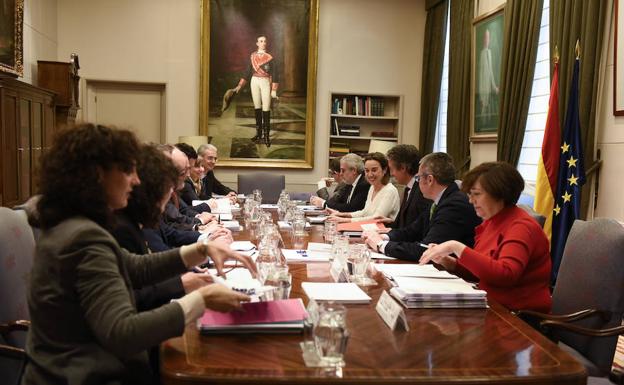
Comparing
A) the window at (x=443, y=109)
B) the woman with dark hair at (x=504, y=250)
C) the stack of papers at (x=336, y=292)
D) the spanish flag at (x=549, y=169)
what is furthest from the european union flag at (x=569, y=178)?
the window at (x=443, y=109)

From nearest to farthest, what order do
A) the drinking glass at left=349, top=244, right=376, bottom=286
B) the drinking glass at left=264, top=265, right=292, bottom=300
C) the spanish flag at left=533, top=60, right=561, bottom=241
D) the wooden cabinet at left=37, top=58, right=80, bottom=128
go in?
the drinking glass at left=264, top=265, right=292, bottom=300
the drinking glass at left=349, top=244, right=376, bottom=286
the spanish flag at left=533, top=60, right=561, bottom=241
the wooden cabinet at left=37, top=58, right=80, bottom=128

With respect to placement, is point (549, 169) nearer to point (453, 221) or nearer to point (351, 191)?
point (453, 221)

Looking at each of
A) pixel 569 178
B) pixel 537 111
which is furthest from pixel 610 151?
pixel 537 111

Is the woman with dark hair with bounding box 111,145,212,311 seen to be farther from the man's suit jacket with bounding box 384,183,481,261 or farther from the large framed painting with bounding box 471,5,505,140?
the large framed painting with bounding box 471,5,505,140

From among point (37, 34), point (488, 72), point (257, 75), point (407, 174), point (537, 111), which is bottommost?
point (407, 174)

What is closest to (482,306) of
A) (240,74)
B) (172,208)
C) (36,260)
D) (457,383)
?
(457,383)

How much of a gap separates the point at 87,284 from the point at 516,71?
5029 millimetres

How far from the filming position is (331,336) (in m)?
1.33

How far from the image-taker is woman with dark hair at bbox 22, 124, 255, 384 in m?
1.23

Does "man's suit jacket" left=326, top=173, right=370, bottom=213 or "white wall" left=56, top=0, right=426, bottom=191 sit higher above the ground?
"white wall" left=56, top=0, right=426, bottom=191

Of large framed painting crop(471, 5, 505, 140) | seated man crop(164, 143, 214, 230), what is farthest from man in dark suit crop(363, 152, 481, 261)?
large framed painting crop(471, 5, 505, 140)

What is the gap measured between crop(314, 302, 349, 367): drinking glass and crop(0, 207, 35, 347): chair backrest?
1037 mm

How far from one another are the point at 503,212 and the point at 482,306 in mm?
668

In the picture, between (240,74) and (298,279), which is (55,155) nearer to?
(298,279)
